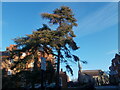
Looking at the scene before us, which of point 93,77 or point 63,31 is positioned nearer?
point 63,31

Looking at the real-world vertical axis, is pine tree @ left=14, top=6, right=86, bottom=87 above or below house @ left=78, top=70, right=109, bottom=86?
above

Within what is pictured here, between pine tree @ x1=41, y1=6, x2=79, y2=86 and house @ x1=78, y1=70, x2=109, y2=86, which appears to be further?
house @ x1=78, y1=70, x2=109, y2=86

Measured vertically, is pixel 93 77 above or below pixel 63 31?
below

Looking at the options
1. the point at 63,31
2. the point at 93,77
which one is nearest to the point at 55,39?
the point at 63,31

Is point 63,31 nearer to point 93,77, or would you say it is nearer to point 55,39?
point 55,39

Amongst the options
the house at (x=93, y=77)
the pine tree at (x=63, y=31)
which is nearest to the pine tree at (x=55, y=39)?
the pine tree at (x=63, y=31)

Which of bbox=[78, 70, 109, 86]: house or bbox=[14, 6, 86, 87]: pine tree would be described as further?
bbox=[78, 70, 109, 86]: house

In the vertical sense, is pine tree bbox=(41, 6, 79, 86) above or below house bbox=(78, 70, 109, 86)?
above

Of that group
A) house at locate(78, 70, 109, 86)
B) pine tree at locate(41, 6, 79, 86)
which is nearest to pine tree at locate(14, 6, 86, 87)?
pine tree at locate(41, 6, 79, 86)

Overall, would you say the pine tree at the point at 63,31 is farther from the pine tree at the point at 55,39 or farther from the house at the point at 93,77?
the house at the point at 93,77

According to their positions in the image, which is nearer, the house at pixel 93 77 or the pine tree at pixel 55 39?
the pine tree at pixel 55 39

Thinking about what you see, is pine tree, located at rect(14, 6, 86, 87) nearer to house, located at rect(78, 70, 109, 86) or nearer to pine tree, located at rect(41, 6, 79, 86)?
pine tree, located at rect(41, 6, 79, 86)

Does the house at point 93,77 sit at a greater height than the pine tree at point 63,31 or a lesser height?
lesser

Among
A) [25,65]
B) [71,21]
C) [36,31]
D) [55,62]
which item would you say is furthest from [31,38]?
[71,21]
